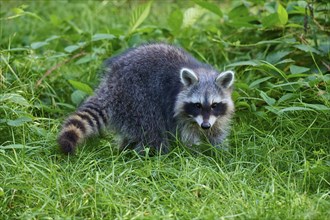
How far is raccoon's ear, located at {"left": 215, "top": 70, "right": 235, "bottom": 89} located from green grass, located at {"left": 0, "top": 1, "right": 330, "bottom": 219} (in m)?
0.29

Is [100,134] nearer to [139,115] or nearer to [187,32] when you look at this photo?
[139,115]

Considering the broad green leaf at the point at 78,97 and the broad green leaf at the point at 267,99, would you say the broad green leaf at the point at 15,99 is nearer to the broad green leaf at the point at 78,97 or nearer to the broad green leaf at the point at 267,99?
the broad green leaf at the point at 78,97

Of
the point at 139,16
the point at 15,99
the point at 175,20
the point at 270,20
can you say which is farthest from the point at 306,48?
the point at 15,99

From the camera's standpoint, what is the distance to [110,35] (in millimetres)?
6754

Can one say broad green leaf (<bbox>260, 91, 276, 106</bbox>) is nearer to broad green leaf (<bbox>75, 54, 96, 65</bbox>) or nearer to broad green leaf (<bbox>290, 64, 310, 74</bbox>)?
broad green leaf (<bbox>290, 64, 310, 74</bbox>)

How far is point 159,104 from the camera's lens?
19.3 ft

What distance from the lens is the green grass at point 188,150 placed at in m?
4.53

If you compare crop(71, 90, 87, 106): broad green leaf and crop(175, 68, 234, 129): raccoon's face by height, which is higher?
crop(175, 68, 234, 129): raccoon's face

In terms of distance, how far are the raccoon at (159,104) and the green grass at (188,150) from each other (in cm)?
18

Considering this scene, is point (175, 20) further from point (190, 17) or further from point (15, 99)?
point (15, 99)

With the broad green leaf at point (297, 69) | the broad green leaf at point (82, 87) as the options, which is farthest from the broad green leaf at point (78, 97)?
the broad green leaf at point (297, 69)

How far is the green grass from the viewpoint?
14.9 ft

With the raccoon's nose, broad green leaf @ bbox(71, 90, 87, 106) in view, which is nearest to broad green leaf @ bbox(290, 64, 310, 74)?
the raccoon's nose

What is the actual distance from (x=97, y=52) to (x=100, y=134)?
1476 mm
